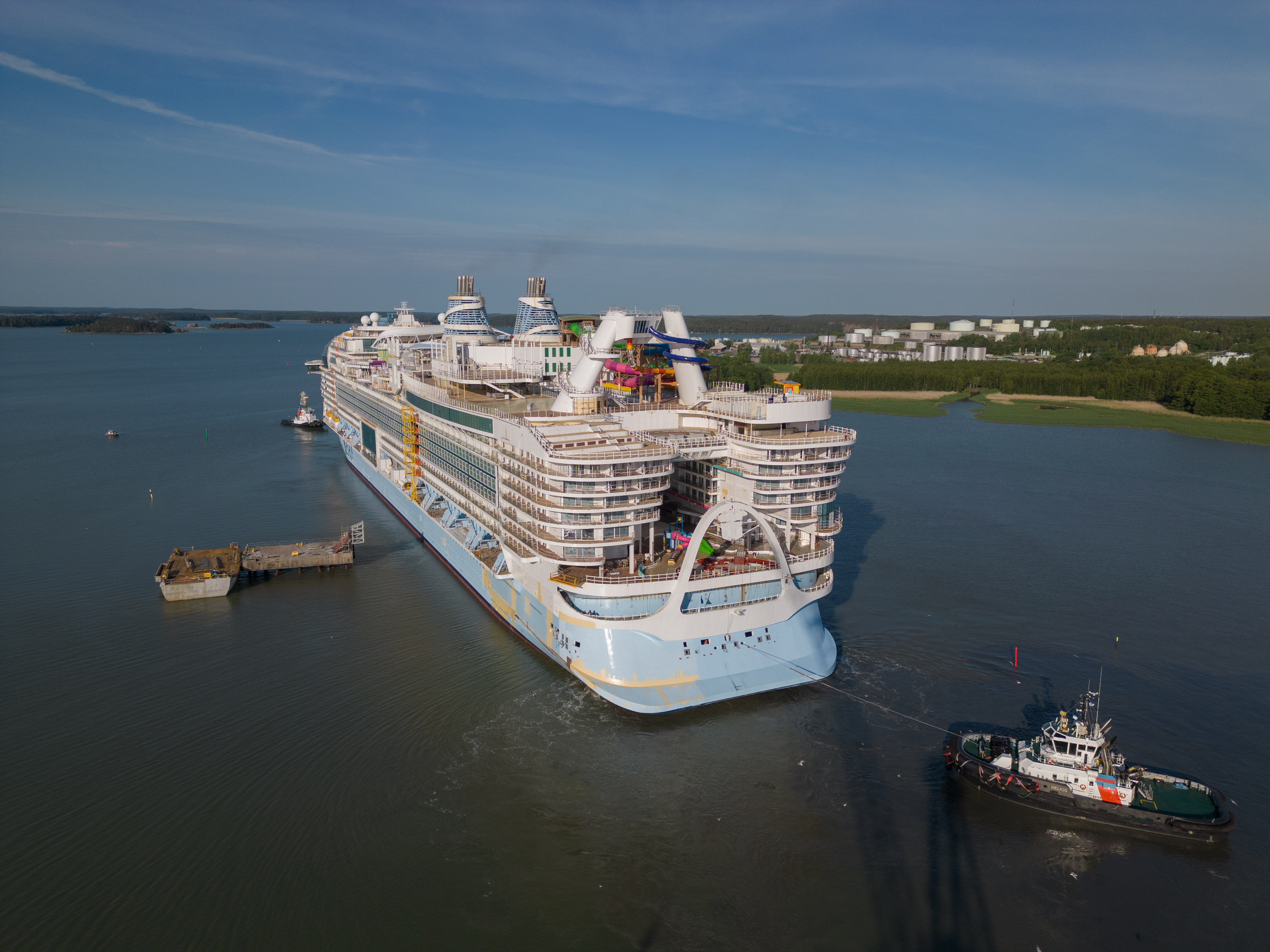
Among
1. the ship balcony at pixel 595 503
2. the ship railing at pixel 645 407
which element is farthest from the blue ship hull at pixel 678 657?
the ship railing at pixel 645 407

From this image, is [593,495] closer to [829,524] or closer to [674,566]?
[674,566]

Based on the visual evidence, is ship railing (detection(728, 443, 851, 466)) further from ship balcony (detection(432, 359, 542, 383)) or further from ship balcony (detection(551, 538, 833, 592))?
→ ship balcony (detection(432, 359, 542, 383))

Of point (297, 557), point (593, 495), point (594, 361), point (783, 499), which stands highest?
point (594, 361)

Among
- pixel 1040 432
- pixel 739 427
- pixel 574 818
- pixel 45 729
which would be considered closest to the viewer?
pixel 574 818

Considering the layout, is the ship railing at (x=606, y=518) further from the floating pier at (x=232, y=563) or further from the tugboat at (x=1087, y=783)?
the floating pier at (x=232, y=563)

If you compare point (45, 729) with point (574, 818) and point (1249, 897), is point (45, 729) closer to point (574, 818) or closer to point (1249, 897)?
point (574, 818)

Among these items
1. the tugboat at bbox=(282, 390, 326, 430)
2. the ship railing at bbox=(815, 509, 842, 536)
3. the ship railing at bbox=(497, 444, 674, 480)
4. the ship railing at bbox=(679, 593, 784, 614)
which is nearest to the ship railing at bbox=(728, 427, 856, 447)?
the ship railing at bbox=(815, 509, 842, 536)

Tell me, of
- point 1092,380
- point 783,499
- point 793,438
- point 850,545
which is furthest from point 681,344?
point 1092,380

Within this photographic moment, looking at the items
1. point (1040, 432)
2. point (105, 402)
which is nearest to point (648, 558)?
point (1040, 432)
